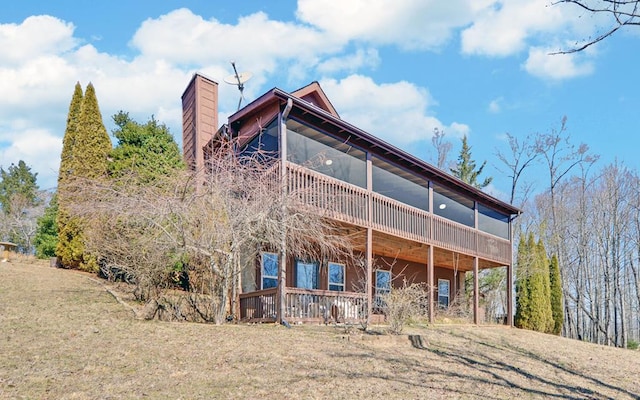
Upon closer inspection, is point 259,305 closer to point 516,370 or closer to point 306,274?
point 306,274

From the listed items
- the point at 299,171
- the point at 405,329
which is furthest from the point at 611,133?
the point at 299,171

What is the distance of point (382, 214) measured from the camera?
1476cm

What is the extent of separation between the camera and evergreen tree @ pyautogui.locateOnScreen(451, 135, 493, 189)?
34812 millimetres

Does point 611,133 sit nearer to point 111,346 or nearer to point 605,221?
point 605,221

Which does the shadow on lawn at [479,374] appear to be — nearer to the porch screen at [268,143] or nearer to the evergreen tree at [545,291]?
the porch screen at [268,143]

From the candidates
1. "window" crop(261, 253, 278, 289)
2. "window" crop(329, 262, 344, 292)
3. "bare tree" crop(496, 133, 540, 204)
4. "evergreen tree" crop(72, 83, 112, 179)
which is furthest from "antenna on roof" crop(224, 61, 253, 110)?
Answer: "bare tree" crop(496, 133, 540, 204)

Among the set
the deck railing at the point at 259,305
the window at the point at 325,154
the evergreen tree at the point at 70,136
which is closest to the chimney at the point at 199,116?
the evergreen tree at the point at 70,136

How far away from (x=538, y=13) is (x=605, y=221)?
28.4m

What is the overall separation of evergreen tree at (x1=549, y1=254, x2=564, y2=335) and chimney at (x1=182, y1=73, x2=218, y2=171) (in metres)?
18.1

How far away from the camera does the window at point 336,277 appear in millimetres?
16672

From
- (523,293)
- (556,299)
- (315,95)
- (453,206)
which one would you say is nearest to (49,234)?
(315,95)

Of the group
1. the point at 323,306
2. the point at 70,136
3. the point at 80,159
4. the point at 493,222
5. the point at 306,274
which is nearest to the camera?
the point at 323,306

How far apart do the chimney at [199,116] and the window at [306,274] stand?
193 inches

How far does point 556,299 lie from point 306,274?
51.0 feet
